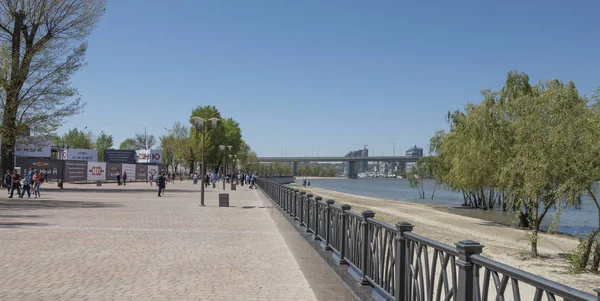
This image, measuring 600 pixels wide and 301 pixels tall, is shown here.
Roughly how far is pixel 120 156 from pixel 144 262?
238 feet

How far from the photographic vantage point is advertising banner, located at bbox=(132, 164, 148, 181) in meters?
64.5

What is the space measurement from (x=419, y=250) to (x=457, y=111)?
31.8 meters

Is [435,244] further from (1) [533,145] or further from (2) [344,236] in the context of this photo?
(1) [533,145]

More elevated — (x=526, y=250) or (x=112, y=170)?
(x=112, y=170)

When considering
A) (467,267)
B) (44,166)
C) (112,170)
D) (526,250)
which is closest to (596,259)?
(526,250)

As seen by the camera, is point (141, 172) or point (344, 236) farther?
point (141, 172)

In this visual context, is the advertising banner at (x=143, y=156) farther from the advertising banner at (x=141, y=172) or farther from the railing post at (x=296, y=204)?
the railing post at (x=296, y=204)

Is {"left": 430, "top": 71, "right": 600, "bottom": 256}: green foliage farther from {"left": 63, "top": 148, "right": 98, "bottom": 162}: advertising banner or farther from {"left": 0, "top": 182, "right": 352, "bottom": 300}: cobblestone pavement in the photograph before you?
{"left": 63, "top": 148, "right": 98, "bottom": 162}: advertising banner

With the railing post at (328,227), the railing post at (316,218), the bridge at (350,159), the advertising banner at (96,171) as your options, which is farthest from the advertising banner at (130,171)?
the bridge at (350,159)

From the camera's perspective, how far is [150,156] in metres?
79.8

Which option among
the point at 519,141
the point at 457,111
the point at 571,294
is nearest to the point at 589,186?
the point at 519,141

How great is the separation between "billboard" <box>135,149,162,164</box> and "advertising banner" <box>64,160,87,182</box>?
2739 centimetres

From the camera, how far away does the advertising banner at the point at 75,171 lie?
49156 mm

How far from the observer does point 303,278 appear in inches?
303
